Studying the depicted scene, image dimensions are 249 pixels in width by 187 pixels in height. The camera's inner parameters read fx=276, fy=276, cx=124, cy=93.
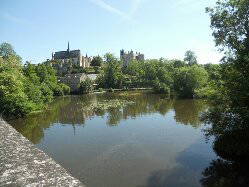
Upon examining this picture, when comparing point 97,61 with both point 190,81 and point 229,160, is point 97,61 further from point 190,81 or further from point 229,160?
point 229,160

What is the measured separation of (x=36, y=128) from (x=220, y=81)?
25.1 meters

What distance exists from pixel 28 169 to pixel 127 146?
21634mm

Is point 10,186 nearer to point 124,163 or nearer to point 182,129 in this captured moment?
point 124,163

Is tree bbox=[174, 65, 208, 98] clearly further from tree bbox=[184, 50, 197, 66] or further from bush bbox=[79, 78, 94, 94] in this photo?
tree bbox=[184, 50, 197, 66]

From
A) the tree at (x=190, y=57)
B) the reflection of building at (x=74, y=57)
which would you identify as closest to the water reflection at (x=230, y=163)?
the tree at (x=190, y=57)

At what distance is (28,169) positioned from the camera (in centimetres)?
554

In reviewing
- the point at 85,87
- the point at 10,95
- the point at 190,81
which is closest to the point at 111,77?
the point at 85,87

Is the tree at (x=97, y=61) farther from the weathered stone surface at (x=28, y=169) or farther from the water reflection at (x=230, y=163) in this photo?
the weathered stone surface at (x=28, y=169)

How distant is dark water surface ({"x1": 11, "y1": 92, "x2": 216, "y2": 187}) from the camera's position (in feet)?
64.1

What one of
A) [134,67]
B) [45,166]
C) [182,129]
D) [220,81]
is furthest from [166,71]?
[45,166]

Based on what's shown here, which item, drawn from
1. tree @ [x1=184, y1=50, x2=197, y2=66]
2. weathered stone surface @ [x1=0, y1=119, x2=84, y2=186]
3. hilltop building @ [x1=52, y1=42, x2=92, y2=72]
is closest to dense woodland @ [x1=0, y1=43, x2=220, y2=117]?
tree @ [x1=184, y1=50, x2=197, y2=66]

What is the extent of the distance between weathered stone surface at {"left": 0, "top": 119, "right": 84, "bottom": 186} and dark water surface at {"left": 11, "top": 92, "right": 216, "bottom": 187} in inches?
482

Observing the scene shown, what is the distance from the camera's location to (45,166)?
5.72m

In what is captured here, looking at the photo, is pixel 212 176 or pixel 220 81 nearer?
pixel 212 176
